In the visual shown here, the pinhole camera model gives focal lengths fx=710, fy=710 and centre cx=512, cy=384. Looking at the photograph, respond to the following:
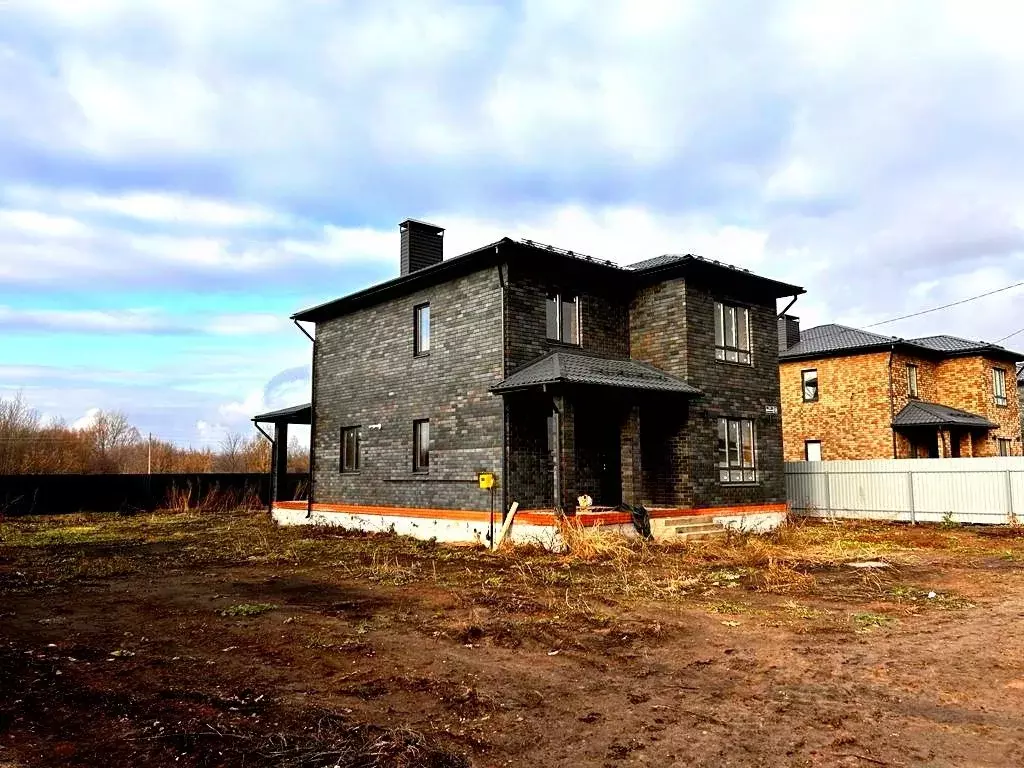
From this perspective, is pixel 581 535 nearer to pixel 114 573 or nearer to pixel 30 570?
pixel 114 573

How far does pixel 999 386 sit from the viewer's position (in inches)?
1027

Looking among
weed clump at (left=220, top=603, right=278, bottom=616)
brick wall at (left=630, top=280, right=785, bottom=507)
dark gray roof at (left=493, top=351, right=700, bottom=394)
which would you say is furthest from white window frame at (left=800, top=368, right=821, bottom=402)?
weed clump at (left=220, top=603, right=278, bottom=616)

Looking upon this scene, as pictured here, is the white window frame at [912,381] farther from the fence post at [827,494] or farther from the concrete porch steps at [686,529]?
the concrete porch steps at [686,529]

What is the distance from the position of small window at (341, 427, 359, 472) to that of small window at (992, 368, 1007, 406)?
876 inches

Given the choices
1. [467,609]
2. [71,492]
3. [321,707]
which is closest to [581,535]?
[467,609]

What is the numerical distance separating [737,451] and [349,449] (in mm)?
9809

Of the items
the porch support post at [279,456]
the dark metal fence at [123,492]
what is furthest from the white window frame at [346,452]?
the dark metal fence at [123,492]

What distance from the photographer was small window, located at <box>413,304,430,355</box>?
16.6m

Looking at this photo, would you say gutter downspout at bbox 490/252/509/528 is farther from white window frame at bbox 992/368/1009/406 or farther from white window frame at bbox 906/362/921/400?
white window frame at bbox 992/368/1009/406

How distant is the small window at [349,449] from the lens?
18.4m

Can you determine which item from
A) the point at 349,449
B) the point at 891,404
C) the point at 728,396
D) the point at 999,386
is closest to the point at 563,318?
the point at 728,396

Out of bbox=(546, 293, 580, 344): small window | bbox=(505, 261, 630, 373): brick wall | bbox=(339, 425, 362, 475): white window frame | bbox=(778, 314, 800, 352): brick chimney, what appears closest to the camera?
bbox=(505, 261, 630, 373): brick wall

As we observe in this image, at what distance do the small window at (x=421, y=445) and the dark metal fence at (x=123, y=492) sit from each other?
7152mm

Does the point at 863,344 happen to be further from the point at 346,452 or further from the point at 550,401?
A: the point at 346,452
